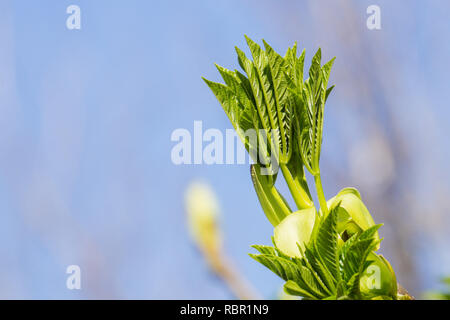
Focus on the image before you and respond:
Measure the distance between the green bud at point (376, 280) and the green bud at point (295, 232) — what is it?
0.07 m

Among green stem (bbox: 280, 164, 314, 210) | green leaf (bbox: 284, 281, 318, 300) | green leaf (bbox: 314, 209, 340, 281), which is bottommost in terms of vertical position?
green leaf (bbox: 284, 281, 318, 300)

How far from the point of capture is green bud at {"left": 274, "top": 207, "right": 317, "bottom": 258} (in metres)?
0.51

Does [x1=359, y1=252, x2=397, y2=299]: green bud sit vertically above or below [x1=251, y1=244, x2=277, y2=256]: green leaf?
below

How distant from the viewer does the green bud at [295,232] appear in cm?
51

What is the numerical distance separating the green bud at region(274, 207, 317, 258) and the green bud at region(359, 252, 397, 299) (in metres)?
0.07

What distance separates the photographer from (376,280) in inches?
20.2

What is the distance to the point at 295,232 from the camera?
517 millimetres

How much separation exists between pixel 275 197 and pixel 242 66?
15 cm

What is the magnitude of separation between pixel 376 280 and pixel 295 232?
0.09 metres

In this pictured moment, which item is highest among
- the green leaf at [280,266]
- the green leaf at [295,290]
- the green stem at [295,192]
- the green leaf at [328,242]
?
the green stem at [295,192]

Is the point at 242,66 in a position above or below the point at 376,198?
above
